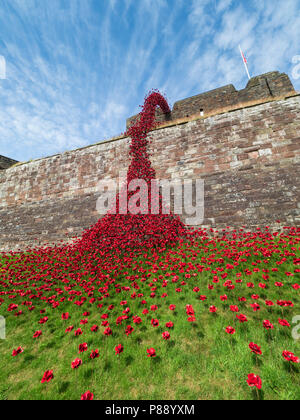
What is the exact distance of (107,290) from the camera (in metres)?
4.25

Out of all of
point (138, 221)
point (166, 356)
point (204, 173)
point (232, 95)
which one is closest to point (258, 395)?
point (166, 356)

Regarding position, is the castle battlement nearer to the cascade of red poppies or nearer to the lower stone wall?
the cascade of red poppies

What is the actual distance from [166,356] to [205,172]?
7.33 meters

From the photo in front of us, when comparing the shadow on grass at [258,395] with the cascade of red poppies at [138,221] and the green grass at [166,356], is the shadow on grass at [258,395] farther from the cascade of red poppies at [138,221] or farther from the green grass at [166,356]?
the cascade of red poppies at [138,221]

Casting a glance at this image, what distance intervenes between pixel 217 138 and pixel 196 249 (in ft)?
18.7

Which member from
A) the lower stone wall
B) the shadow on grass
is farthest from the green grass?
the lower stone wall

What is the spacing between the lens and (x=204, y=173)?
26.9 ft

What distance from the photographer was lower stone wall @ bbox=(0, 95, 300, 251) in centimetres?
684

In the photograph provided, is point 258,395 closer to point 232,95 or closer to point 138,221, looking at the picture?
point 138,221

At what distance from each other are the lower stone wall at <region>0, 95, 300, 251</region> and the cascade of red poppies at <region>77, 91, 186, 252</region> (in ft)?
2.07

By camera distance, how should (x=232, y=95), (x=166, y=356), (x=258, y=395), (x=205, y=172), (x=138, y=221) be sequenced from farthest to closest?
(x=232, y=95) < (x=205, y=172) < (x=138, y=221) < (x=166, y=356) < (x=258, y=395)

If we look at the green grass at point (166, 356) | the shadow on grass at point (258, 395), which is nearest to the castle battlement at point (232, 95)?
the green grass at point (166, 356)
